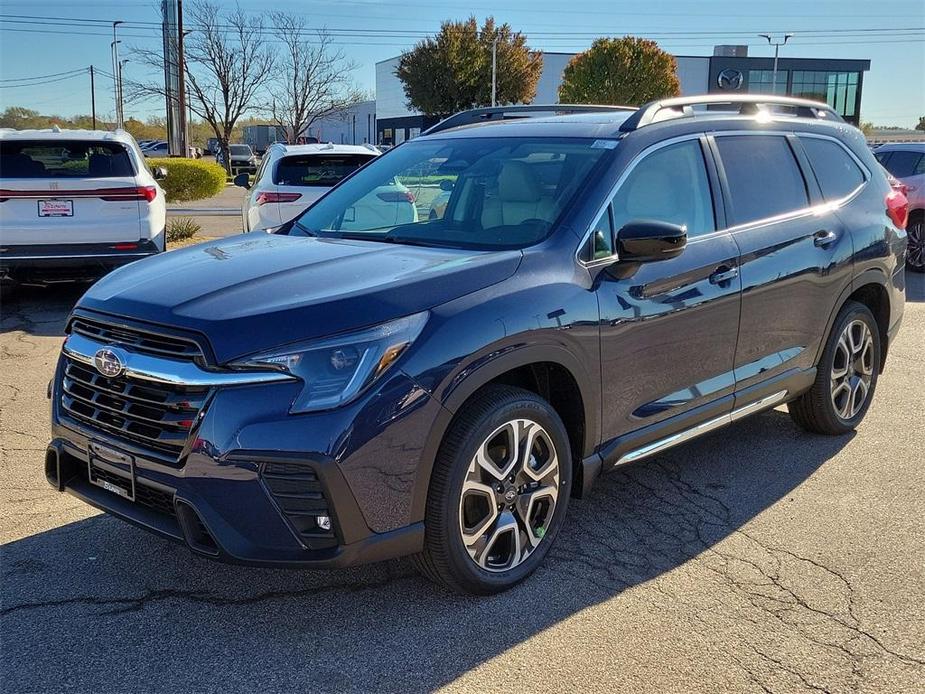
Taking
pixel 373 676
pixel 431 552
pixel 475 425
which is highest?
pixel 475 425

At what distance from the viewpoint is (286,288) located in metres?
3.29

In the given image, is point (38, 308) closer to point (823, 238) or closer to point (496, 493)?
point (496, 493)

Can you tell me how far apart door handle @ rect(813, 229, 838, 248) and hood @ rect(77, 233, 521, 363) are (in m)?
2.19

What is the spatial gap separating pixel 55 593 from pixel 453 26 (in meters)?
54.0

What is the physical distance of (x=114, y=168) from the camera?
9.34 m

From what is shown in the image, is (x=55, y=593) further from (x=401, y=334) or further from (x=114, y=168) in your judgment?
(x=114, y=168)

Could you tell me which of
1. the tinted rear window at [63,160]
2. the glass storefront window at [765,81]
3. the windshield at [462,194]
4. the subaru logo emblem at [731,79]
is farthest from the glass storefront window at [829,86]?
the windshield at [462,194]

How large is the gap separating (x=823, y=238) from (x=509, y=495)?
263cm

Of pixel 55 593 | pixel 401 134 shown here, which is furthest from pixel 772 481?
pixel 401 134

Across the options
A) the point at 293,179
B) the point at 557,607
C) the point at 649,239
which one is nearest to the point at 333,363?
the point at 557,607

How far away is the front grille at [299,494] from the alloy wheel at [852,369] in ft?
11.8

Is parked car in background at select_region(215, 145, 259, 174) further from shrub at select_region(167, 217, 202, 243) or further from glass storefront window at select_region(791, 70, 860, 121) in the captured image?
glass storefront window at select_region(791, 70, 860, 121)

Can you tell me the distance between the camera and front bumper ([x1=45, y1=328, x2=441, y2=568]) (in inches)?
115

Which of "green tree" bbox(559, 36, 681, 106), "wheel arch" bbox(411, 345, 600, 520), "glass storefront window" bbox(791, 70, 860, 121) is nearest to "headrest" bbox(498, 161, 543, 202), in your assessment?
"wheel arch" bbox(411, 345, 600, 520)
